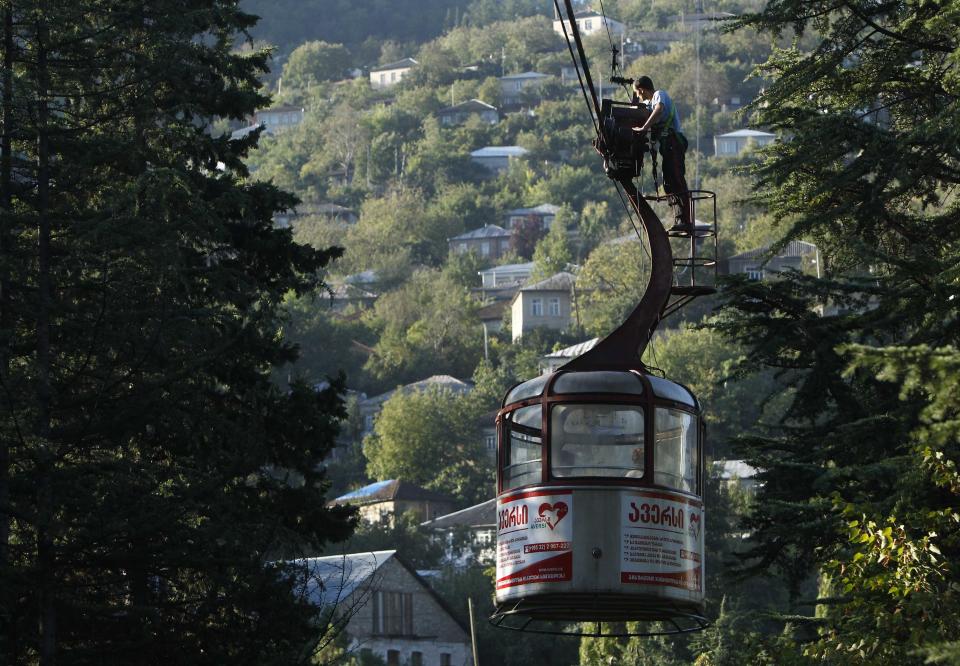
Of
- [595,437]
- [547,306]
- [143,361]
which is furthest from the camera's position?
[547,306]

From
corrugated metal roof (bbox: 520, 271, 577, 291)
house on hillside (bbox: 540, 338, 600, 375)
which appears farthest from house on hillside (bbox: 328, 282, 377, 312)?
house on hillside (bbox: 540, 338, 600, 375)

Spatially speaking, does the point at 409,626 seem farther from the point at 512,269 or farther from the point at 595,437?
the point at 512,269

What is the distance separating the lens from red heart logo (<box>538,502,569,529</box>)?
16.9m

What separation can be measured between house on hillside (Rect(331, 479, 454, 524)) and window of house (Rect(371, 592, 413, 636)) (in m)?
32.9

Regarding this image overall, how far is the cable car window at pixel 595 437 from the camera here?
1711cm

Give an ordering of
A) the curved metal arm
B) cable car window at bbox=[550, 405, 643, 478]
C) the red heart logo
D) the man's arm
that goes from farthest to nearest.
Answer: the man's arm < the curved metal arm < cable car window at bbox=[550, 405, 643, 478] < the red heart logo

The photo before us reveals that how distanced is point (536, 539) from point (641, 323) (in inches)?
92.9

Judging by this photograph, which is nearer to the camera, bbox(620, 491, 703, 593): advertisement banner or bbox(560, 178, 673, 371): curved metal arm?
bbox(620, 491, 703, 593): advertisement banner

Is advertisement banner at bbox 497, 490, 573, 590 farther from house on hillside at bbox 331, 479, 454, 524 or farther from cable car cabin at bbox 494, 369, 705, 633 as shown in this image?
house on hillside at bbox 331, 479, 454, 524

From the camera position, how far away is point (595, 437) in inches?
676

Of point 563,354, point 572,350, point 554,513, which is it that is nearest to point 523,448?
point 554,513

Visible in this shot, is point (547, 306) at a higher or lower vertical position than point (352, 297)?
lower

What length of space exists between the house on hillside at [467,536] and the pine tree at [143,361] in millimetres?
60260

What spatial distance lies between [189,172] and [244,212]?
2.99 ft
